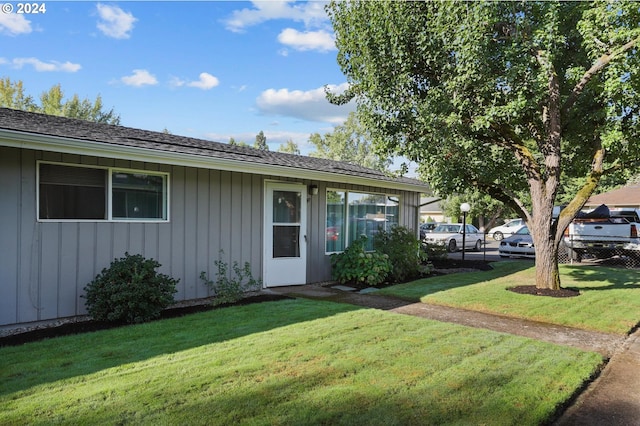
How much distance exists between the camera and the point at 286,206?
8.80 m

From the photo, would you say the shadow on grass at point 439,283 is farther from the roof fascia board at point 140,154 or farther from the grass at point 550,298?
the roof fascia board at point 140,154

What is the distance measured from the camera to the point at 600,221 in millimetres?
13477

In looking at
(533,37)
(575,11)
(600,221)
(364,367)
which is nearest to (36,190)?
(364,367)

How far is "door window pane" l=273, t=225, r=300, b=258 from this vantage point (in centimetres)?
862

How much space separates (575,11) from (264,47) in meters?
9.50

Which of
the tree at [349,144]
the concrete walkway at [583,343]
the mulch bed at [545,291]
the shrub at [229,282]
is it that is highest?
the tree at [349,144]

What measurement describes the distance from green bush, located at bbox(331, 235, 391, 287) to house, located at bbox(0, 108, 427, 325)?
0.42 meters

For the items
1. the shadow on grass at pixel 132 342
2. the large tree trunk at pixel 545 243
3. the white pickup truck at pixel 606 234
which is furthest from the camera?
the white pickup truck at pixel 606 234

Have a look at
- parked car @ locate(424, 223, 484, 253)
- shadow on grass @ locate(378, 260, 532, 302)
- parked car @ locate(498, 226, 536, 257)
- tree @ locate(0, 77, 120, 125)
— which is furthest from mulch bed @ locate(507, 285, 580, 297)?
tree @ locate(0, 77, 120, 125)

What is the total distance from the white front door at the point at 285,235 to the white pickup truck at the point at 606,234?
30.1 ft

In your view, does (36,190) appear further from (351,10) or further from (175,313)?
(351,10)

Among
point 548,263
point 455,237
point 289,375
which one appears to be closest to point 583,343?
point 548,263

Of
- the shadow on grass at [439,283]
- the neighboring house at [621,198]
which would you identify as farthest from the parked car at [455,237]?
the shadow on grass at [439,283]

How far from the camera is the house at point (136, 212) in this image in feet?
17.9
